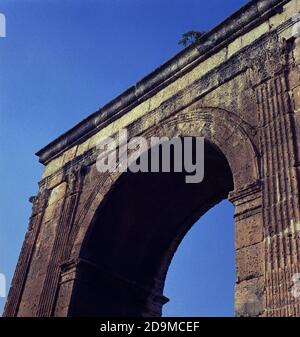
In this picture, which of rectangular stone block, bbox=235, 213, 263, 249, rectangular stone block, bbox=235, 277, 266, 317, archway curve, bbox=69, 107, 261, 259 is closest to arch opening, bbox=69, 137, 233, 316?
archway curve, bbox=69, 107, 261, 259

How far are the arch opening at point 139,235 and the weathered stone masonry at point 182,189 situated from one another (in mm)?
18

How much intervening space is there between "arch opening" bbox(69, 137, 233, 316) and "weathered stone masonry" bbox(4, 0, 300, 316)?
0.02m

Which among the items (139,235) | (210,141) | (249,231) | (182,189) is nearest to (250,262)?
(249,231)

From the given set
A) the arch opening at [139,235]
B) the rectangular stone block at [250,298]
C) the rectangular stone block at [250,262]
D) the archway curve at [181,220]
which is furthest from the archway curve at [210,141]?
the rectangular stone block at [250,298]

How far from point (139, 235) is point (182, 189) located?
1.08 metres

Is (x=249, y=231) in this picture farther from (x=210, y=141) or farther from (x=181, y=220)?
(x=181, y=220)

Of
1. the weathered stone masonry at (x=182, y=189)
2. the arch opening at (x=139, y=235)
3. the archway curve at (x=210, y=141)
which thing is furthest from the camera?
the arch opening at (x=139, y=235)

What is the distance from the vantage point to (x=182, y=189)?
26.7 ft

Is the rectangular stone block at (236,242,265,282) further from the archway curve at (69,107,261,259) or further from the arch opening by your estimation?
the arch opening

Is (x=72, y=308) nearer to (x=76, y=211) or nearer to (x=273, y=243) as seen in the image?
(x=76, y=211)

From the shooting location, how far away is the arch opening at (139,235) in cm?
764

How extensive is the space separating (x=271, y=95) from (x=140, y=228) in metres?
3.40

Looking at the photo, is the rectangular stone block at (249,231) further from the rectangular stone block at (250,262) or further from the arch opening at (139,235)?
the arch opening at (139,235)
